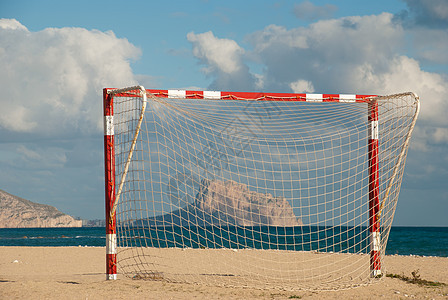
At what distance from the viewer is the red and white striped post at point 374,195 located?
34.1 feet

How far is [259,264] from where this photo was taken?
15.2 metres

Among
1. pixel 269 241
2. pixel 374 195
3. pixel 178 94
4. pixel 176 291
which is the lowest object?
pixel 176 291

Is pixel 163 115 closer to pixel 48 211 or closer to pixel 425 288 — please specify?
pixel 425 288

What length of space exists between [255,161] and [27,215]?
152m

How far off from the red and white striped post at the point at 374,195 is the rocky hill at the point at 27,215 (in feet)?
482

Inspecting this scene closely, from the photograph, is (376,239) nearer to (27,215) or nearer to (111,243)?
(111,243)

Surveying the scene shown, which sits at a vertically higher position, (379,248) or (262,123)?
(262,123)

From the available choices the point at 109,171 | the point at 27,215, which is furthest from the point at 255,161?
the point at 27,215

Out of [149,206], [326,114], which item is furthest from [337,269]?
[149,206]

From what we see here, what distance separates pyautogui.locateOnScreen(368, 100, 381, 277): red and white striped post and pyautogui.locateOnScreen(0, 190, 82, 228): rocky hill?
5779 inches

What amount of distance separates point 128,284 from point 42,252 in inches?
428

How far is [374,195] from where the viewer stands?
10.5 metres

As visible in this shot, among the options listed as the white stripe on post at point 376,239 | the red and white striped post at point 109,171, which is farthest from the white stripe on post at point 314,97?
the red and white striped post at point 109,171

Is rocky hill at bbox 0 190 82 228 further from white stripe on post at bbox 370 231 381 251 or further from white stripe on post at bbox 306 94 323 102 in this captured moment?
white stripe on post at bbox 370 231 381 251
